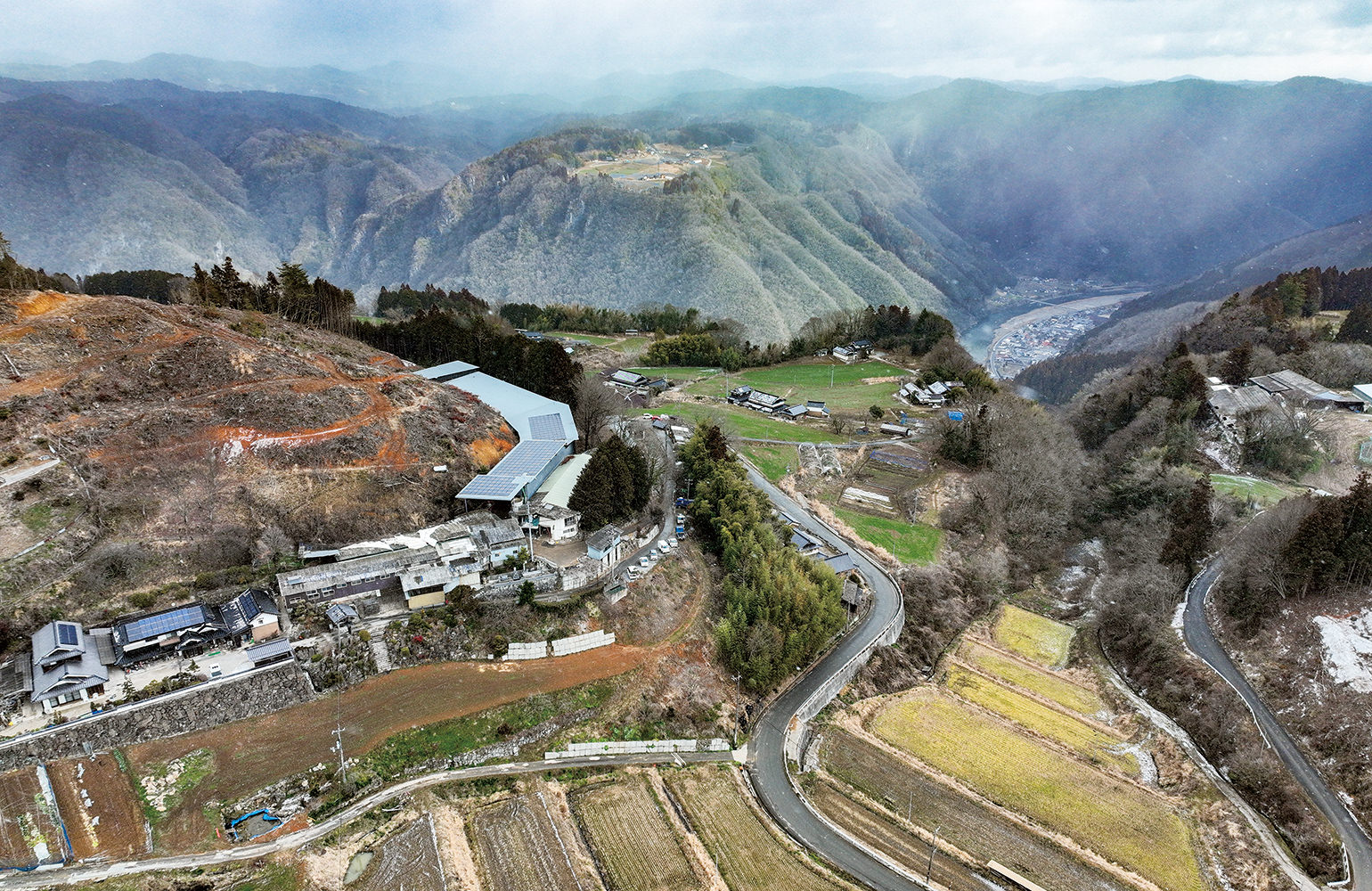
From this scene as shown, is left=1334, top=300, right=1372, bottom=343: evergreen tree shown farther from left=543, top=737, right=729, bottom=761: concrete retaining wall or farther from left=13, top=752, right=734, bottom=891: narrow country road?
left=13, top=752, right=734, bottom=891: narrow country road

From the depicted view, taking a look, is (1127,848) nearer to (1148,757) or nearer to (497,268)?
(1148,757)

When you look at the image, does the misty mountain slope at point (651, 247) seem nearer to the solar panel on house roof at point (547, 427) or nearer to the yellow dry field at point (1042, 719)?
the solar panel on house roof at point (547, 427)

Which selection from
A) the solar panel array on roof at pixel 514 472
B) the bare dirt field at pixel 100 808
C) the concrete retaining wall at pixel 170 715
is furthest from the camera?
the solar panel array on roof at pixel 514 472

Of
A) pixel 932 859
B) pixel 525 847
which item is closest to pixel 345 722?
pixel 525 847

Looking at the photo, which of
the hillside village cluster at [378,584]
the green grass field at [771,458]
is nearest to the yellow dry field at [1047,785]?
the hillside village cluster at [378,584]

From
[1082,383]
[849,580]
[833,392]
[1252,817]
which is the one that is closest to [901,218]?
[1082,383]

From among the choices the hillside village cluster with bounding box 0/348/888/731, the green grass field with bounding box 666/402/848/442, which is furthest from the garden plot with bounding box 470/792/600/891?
the green grass field with bounding box 666/402/848/442
